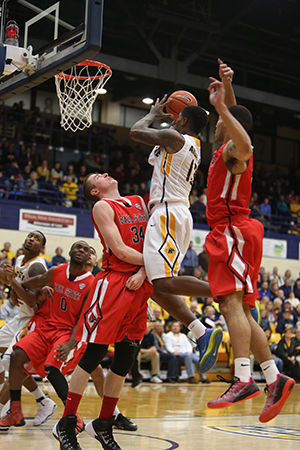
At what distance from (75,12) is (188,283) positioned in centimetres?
330

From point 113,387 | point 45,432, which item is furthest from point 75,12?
point 45,432

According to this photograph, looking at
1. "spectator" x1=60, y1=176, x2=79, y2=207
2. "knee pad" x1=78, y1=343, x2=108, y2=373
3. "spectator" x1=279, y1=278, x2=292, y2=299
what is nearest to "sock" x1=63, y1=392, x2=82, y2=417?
"knee pad" x1=78, y1=343, x2=108, y2=373

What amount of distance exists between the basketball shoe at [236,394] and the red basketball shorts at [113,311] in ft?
3.20

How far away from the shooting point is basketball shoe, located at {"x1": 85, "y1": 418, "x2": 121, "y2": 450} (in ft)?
15.2

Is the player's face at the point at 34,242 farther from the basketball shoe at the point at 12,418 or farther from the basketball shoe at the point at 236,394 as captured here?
the basketball shoe at the point at 236,394

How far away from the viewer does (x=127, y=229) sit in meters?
4.78

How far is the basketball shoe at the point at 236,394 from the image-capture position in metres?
3.87

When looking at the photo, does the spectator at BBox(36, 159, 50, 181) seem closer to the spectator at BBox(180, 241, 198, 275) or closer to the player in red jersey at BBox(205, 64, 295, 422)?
the spectator at BBox(180, 241, 198, 275)

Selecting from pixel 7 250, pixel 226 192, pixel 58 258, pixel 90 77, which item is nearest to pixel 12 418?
pixel 226 192

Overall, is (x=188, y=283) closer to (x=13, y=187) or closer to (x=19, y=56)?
(x=19, y=56)

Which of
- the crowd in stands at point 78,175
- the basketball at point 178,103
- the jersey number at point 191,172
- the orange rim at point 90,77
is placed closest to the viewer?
the jersey number at point 191,172

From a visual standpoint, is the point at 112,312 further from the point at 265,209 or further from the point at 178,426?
the point at 265,209

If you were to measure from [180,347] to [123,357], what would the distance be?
823 centimetres

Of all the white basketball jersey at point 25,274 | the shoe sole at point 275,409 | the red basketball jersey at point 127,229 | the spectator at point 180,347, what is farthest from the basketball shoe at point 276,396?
the spectator at point 180,347
